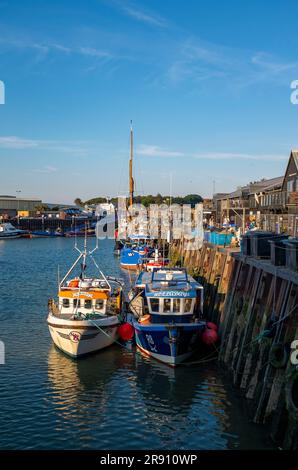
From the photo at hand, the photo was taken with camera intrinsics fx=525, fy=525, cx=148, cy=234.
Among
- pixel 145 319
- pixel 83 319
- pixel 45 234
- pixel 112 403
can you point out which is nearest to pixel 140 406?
pixel 112 403

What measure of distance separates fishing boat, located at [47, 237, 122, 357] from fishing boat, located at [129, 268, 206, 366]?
165cm

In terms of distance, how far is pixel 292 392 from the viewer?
59.1ft

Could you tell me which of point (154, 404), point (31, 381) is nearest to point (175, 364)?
point (154, 404)

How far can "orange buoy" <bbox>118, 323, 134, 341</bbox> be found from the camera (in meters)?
31.2

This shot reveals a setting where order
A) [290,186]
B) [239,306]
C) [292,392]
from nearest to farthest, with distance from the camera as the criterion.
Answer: [292,392] < [239,306] < [290,186]

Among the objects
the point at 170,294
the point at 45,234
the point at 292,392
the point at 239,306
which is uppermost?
the point at 170,294

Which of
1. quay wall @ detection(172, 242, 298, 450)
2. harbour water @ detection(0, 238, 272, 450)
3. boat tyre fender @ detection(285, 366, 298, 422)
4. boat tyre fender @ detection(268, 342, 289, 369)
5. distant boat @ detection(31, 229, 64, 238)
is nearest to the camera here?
boat tyre fender @ detection(285, 366, 298, 422)

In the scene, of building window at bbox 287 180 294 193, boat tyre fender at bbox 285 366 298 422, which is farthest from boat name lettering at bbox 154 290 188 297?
building window at bbox 287 180 294 193

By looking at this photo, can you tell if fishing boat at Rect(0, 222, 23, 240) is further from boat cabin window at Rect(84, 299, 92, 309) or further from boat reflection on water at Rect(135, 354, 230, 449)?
boat reflection on water at Rect(135, 354, 230, 449)

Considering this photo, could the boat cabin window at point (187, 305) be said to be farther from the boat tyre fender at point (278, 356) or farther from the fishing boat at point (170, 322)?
the boat tyre fender at point (278, 356)

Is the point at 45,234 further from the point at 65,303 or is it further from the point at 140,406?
the point at 140,406

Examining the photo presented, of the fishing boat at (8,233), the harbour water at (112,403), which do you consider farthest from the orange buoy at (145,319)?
the fishing boat at (8,233)

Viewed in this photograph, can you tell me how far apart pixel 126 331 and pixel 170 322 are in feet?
11.9

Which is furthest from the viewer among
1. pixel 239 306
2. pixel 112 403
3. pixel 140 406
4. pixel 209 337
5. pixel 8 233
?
pixel 8 233
